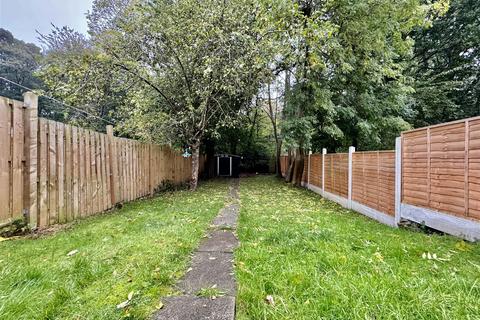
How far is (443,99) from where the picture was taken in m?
13.4

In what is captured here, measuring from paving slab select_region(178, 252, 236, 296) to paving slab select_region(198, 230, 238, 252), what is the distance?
0.49 ft

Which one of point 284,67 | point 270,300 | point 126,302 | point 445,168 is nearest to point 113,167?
point 126,302

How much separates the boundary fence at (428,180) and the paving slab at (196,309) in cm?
337

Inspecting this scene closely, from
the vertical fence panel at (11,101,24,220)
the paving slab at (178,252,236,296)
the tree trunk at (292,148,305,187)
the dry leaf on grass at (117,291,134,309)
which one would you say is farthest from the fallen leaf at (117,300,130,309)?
the tree trunk at (292,148,305,187)

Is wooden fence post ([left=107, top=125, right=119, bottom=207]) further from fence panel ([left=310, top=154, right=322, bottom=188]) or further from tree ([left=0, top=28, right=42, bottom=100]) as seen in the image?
tree ([left=0, top=28, right=42, bottom=100])

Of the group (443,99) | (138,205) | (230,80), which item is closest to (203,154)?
(230,80)

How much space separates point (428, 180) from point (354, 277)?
116 inches

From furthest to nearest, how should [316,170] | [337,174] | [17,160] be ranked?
[316,170], [337,174], [17,160]

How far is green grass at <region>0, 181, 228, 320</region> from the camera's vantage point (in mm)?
1802

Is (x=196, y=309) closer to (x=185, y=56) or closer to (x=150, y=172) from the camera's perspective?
(x=150, y=172)

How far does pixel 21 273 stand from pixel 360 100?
12255 millimetres

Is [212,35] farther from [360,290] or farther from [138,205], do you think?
[360,290]

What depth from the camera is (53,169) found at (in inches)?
168

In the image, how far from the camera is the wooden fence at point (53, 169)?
3529mm
